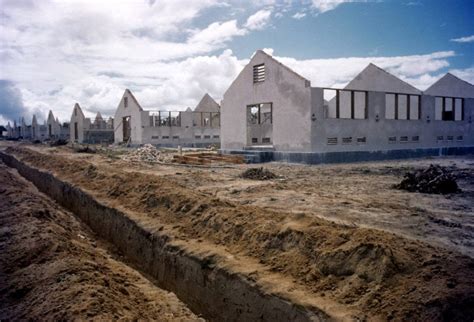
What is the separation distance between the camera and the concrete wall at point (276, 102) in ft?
60.2

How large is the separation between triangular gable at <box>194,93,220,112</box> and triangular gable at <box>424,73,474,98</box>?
2215cm

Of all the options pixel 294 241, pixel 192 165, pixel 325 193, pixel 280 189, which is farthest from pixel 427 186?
pixel 192 165

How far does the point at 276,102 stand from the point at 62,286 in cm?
1641

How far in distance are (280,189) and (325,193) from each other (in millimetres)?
1255

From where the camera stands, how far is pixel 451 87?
30.7m

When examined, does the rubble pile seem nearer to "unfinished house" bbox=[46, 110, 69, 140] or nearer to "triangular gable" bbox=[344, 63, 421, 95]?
"triangular gable" bbox=[344, 63, 421, 95]

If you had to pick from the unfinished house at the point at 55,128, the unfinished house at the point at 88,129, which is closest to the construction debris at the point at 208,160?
the unfinished house at the point at 88,129

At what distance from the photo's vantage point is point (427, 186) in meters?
9.54

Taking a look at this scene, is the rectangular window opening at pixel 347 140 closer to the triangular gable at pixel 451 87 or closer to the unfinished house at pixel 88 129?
the triangular gable at pixel 451 87

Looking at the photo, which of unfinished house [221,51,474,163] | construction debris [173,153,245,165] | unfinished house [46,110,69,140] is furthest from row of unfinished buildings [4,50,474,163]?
unfinished house [46,110,69,140]

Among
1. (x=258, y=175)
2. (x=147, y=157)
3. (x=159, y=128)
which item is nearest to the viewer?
(x=258, y=175)

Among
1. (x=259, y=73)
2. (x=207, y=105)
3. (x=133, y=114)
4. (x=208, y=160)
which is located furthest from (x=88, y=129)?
(x=208, y=160)

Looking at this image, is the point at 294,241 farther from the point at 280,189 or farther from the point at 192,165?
the point at 192,165

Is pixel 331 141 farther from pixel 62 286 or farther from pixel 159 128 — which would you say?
pixel 159 128
